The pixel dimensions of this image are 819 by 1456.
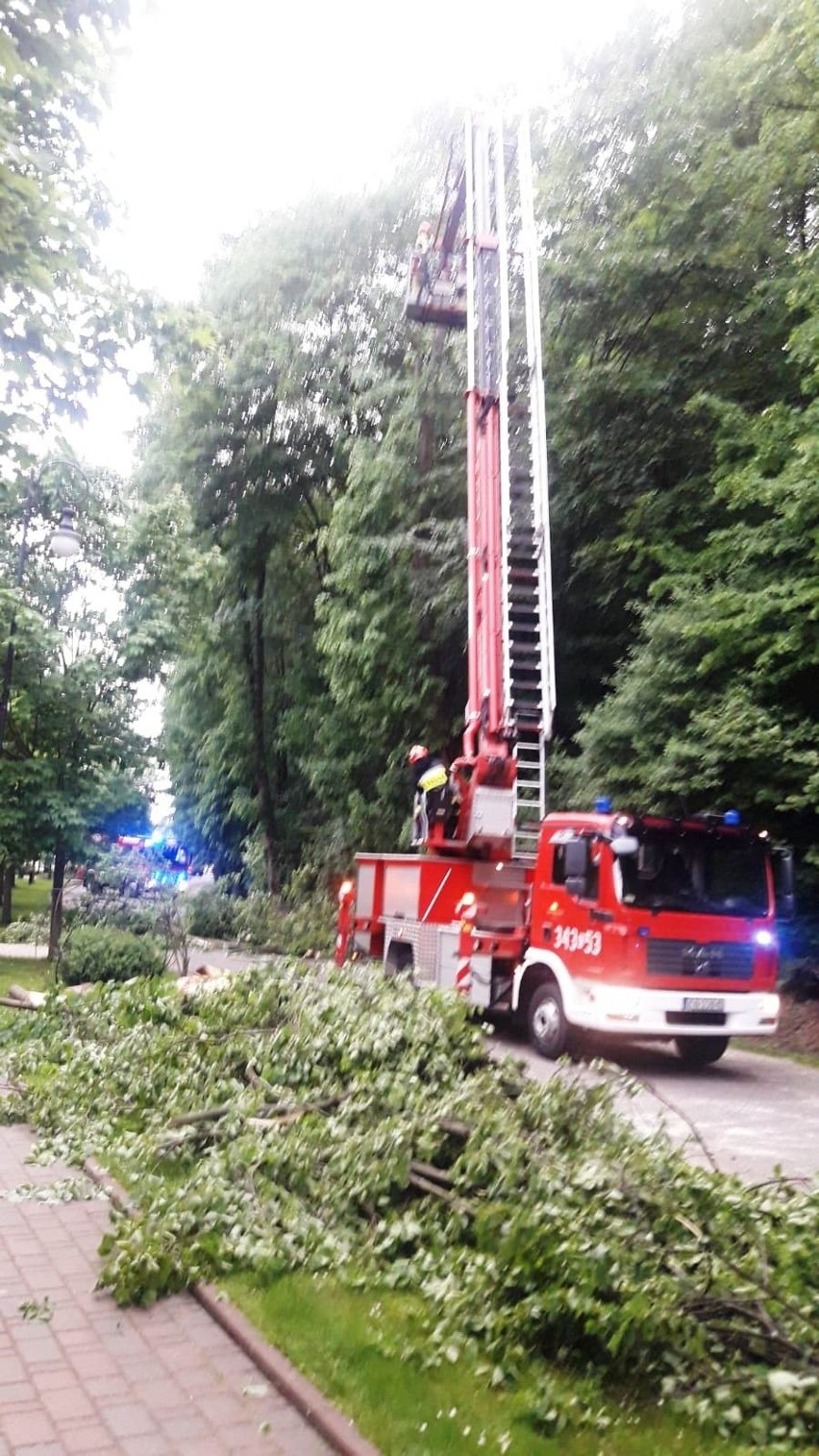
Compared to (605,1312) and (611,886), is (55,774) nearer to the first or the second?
(611,886)

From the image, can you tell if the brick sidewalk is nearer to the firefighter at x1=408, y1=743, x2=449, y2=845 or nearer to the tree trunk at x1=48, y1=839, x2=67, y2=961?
the firefighter at x1=408, y1=743, x2=449, y2=845

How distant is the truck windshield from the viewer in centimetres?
1048

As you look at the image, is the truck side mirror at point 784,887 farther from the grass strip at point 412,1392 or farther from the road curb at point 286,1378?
the road curb at point 286,1378

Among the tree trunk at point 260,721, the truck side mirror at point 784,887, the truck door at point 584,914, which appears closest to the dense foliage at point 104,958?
the truck door at point 584,914

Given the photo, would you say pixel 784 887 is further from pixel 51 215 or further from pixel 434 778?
pixel 51 215

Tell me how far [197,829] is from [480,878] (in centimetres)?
2306

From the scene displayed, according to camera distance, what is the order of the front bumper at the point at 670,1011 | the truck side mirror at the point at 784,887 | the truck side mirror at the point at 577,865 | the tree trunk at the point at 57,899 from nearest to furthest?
the front bumper at the point at 670,1011 → the truck side mirror at the point at 577,865 → the truck side mirror at the point at 784,887 → the tree trunk at the point at 57,899

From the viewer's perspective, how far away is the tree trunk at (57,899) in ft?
56.6

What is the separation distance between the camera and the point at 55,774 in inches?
670

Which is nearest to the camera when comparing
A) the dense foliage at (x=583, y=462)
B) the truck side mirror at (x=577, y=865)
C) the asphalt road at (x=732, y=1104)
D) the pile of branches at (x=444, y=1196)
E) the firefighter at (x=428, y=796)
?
the pile of branches at (x=444, y=1196)

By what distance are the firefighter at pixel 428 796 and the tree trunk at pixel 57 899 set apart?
251 inches

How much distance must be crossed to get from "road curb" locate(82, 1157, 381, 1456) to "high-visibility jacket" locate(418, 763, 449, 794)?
786 cm

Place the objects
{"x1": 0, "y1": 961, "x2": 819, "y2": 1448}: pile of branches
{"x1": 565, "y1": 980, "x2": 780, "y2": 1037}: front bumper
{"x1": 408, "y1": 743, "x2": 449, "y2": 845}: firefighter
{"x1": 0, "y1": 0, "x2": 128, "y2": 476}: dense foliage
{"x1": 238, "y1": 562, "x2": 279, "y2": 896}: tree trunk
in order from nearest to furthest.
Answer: {"x1": 0, "y1": 961, "x2": 819, "y2": 1448}: pile of branches < {"x1": 0, "y1": 0, "x2": 128, "y2": 476}: dense foliage < {"x1": 565, "y1": 980, "x2": 780, "y2": 1037}: front bumper < {"x1": 408, "y1": 743, "x2": 449, "y2": 845}: firefighter < {"x1": 238, "y1": 562, "x2": 279, "y2": 896}: tree trunk

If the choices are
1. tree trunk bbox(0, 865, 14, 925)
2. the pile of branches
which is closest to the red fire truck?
the pile of branches
